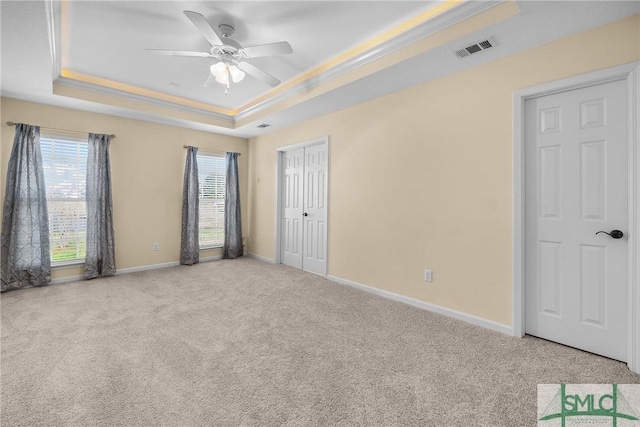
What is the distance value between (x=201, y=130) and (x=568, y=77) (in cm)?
526

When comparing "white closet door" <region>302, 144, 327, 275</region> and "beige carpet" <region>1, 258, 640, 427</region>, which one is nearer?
"beige carpet" <region>1, 258, 640, 427</region>

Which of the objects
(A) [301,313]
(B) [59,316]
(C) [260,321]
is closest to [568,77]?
(A) [301,313]

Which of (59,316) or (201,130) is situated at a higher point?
(201,130)

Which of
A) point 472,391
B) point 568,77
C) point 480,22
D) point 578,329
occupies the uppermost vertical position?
point 480,22

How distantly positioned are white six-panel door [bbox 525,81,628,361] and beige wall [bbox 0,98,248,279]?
5155 mm

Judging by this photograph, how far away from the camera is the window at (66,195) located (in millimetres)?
4066

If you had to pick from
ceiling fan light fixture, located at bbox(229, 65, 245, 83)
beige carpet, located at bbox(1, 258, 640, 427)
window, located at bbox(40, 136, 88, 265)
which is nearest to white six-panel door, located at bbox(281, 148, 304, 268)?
beige carpet, located at bbox(1, 258, 640, 427)

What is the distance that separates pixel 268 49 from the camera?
2.61 m

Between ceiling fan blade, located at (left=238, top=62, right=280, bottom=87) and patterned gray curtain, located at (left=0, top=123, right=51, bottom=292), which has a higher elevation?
ceiling fan blade, located at (left=238, top=62, right=280, bottom=87)

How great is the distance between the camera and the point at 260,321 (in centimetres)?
283

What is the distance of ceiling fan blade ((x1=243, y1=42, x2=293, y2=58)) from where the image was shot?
8.34ft

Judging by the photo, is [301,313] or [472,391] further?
[301,313]

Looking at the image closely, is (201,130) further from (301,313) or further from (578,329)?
(578,329)

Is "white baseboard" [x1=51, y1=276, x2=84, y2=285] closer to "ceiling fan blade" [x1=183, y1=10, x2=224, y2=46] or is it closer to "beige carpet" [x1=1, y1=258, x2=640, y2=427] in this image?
"beige carpet" [x1=1, y1=258, x2=640, y2=427]
